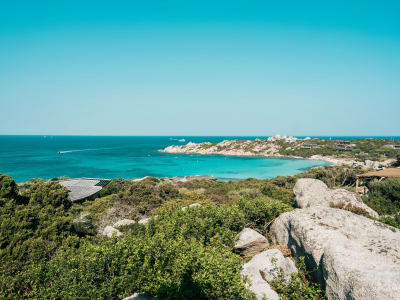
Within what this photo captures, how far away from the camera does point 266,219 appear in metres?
10.2

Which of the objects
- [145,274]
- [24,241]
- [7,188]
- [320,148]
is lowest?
[320,148]

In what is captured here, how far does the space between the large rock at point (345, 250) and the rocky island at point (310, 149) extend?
78.4 metres

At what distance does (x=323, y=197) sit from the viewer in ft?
38.9

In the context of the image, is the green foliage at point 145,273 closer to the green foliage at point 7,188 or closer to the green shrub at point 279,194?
the green foliage at point 7,188

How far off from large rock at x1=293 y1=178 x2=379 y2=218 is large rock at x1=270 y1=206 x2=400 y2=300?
3242mm

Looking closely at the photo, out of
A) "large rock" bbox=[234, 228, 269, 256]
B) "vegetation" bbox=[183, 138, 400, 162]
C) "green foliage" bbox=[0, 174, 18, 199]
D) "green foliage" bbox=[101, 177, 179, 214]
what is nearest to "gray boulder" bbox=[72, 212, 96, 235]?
"green foliage" bbox=[0, 174, 18, 199]

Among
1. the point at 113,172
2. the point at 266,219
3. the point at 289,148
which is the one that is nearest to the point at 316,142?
the point at 289,148

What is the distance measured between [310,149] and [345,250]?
104918 millimetres

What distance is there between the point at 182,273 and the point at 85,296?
2.23 metres

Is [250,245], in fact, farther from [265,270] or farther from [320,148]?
Answer: [320,148]

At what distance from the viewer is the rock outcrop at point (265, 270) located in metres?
5.67

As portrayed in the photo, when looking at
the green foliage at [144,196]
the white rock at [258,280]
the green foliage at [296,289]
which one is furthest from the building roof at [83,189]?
the green foliage at [296,289]

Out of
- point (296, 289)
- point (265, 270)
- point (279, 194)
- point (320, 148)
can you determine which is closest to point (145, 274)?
point (265, 270)

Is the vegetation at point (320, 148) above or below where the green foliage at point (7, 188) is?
below
